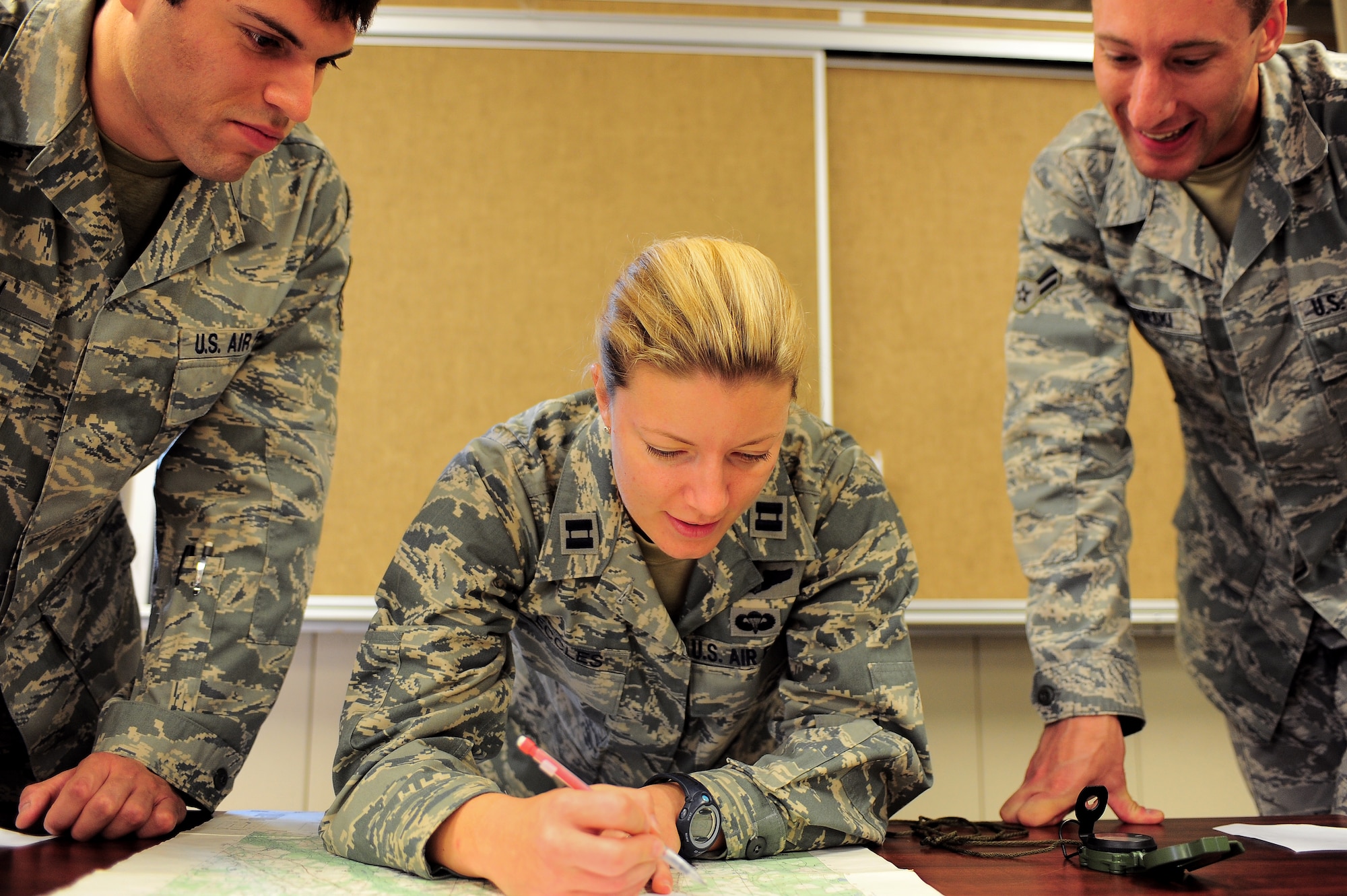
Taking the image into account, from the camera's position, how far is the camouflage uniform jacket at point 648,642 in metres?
1.22

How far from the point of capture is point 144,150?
136cm

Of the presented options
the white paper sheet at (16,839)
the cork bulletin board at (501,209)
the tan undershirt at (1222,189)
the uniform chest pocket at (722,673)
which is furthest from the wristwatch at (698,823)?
→ the cork bulletin board at (501,209)

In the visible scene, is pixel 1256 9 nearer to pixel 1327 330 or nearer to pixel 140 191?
pixel 1327 330

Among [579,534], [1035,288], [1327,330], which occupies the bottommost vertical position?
[579,534]

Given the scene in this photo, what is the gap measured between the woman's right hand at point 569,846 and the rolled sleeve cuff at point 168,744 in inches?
19.0

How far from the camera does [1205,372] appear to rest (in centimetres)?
171

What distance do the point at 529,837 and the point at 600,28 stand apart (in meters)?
2.06

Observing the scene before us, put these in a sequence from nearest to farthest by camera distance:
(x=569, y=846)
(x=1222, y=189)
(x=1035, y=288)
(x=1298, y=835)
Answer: (x=569, y=846)
(x=1298, y=835)
(x=1222, y=189)
(x=1035, y=288)

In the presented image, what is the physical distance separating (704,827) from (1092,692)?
64cm

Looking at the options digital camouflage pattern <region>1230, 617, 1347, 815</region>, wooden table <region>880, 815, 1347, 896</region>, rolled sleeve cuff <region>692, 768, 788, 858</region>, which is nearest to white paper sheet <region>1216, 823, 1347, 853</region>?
wooden table <region>880, 815, 1347, 896</region>

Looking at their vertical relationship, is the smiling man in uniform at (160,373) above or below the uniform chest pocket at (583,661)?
above

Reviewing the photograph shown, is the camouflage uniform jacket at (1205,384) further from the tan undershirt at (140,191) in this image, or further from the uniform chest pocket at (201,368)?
the tan undershirt at (140,191)

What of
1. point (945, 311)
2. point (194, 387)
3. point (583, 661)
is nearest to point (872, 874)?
point (583, 661)

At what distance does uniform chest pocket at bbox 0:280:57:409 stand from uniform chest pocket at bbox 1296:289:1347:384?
66.9 inches
